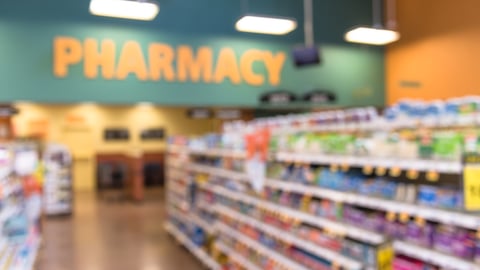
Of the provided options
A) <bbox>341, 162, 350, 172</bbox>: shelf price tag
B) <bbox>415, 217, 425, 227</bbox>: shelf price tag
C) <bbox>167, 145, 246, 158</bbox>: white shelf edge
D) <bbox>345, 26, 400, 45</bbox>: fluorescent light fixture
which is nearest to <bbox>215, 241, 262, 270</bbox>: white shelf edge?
<bbox>167, 145, 246, 158</bbox>: white shelf edge

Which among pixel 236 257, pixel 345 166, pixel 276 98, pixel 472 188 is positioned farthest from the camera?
pixel 276 98

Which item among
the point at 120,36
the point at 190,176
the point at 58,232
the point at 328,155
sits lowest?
→ the point at 58,232

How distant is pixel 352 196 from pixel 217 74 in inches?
288

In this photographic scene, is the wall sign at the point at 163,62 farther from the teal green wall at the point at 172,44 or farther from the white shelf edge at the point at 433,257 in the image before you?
the white shelf edge at the point at 433,257

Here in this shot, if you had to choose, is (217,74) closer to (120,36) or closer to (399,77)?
(120,36)

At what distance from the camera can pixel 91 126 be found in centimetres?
1731

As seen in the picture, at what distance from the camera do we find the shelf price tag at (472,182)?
8.76 feet

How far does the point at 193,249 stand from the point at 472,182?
532 cm

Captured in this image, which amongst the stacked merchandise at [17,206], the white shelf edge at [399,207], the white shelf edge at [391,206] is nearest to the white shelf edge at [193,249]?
the white shelf edge at [391,206]

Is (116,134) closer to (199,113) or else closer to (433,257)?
(199,113)

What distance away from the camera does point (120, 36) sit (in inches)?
380

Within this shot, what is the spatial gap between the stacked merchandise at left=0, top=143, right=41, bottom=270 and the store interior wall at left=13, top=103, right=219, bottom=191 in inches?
387

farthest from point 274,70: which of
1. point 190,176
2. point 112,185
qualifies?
point 112,185

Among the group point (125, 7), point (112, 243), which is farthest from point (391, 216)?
point (112, 243)
